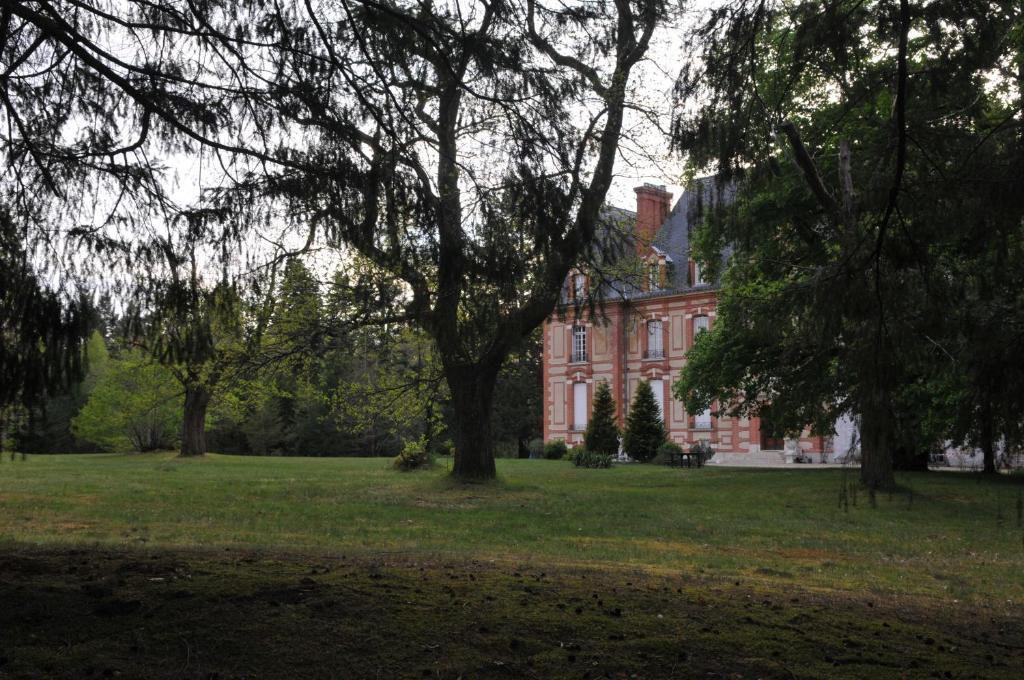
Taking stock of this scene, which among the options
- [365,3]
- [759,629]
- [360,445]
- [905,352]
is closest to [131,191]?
[365,3]

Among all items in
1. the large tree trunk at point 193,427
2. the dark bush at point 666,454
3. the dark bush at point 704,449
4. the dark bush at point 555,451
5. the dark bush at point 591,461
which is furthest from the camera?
the dark bush at point 555,451

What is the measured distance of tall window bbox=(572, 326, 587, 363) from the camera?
45781 mm

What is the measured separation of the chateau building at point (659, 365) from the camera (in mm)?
39656

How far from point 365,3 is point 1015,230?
4556 mm

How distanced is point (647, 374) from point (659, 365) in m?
0.73

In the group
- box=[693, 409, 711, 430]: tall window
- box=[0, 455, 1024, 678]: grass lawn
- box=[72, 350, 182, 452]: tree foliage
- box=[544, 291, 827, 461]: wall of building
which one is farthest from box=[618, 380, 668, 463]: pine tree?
box=[0, 455, 1024, 678]: grass lawn

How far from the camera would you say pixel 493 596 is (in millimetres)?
5332

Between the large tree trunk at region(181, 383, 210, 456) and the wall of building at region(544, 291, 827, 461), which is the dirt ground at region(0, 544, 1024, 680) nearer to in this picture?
the large tree trunk at region(181, 383, 210, 456)

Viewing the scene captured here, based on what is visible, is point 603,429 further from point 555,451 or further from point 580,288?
point 580,288

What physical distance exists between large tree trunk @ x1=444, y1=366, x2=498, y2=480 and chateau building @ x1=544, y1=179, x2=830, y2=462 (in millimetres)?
19508

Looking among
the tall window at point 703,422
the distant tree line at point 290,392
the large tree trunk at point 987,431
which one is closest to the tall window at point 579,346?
the distant tree line at point 290,392

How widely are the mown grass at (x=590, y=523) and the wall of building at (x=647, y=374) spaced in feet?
61.5

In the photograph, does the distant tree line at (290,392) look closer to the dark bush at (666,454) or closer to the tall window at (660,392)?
the dark bush at (666,454)

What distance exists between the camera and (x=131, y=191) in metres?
6.51
